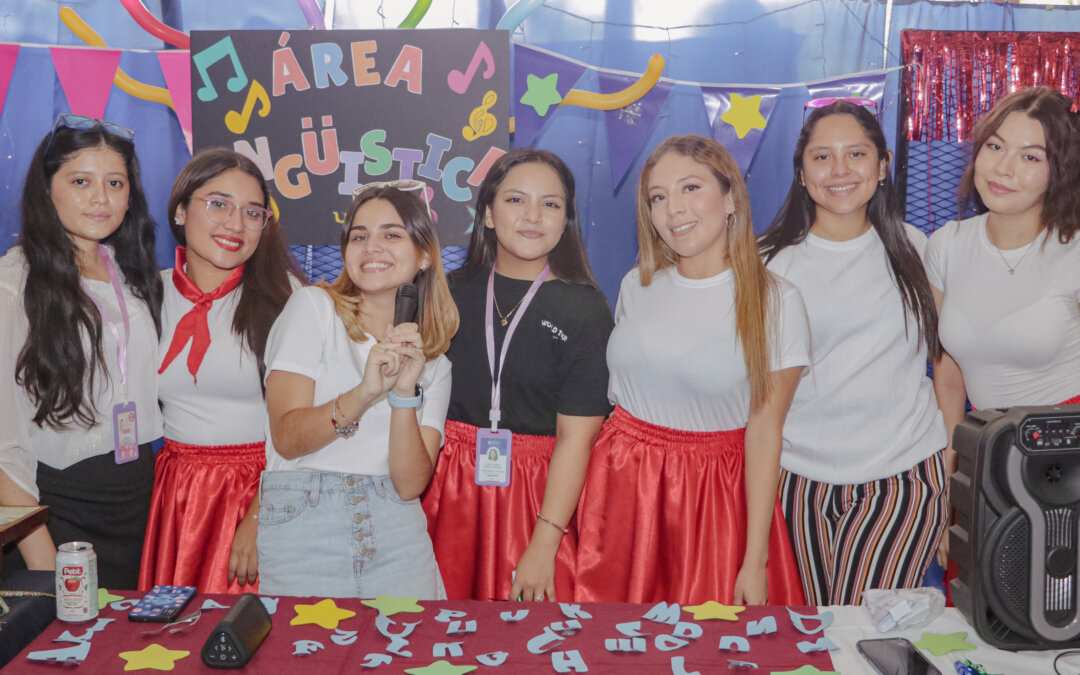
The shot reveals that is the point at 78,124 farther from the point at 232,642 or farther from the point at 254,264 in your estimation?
the point at 232,642

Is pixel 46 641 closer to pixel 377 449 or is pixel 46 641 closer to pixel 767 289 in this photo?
pixel 377 449

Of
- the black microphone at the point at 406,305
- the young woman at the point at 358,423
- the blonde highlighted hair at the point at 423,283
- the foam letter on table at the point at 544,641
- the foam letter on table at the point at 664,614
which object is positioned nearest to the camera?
the foam letter on table at the point at 544,641

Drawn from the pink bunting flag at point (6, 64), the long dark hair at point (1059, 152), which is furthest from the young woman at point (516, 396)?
the pink bunting flag at point (6, 64)

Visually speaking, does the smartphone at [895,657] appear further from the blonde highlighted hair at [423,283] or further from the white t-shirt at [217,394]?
the white t-shirt at [217,394]

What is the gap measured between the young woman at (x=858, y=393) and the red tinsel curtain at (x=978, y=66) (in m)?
A: 0.70

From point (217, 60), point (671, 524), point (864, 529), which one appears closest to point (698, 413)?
point (671, 524)

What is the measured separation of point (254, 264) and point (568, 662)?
162 cm

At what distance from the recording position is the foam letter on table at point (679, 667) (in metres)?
1.47

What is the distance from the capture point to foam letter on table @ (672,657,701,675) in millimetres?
1473

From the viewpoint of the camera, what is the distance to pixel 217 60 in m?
3.03

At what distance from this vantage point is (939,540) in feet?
8.14

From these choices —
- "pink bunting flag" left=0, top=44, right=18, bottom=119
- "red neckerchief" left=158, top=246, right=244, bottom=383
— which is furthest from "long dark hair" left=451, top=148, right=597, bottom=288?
"pink bunting flag" left=0, top=44, right=18, bottom=119

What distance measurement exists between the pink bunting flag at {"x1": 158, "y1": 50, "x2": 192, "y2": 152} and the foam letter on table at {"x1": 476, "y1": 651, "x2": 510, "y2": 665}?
2.33 meters

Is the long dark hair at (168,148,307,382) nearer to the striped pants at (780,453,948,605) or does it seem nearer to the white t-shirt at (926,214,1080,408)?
the striped pants at (780,453,948,605)
